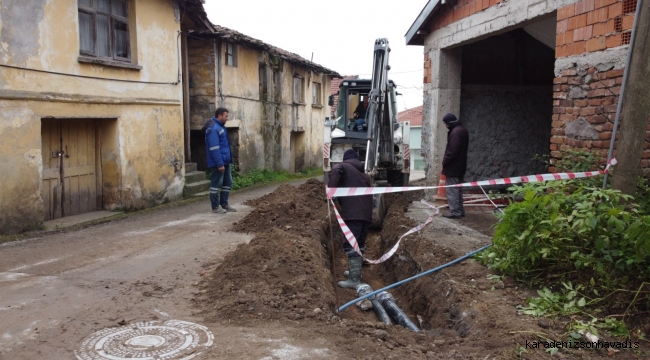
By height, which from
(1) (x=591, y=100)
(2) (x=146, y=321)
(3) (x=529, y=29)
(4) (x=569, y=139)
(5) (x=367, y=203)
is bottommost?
(2) (x=146, y=321)


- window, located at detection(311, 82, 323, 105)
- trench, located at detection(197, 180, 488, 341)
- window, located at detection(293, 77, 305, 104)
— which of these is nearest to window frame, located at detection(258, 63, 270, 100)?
window, located at detection(293, 77, 305, 104)

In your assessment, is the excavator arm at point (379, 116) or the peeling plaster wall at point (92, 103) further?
the excavator arm at point (379, 116)

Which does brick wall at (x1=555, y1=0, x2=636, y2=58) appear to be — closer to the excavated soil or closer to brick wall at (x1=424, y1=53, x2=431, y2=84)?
the excavated soil

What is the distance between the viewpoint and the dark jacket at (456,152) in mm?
8961

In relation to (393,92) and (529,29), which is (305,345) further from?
(393,92)

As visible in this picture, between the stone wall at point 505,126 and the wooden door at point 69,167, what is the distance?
769 cm

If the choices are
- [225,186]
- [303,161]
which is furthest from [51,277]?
[303,161]

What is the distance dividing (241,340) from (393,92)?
29.6ft

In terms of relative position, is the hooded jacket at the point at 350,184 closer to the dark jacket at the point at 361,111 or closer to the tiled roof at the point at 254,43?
the dark jacket at the point at 361,111

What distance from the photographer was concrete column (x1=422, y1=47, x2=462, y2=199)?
10.6m

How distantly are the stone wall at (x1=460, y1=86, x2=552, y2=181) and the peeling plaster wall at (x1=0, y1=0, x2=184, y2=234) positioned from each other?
6.74 m

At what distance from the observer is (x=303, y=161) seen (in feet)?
79.2

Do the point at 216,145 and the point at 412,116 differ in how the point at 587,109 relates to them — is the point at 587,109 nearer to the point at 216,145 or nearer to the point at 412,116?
the point at 216,145

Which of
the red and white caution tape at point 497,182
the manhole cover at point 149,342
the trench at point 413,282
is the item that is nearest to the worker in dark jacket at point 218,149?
the trench at point 413,282
